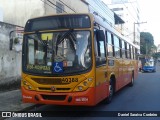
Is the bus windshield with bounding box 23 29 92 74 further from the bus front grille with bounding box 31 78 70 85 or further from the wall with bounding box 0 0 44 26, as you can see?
the wall with bounding box 0 0 44 26

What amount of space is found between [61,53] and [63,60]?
0.72 ft

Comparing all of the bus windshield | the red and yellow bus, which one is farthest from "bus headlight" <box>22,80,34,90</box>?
the bus windshield

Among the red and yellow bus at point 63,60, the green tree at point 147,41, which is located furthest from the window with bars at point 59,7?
the green tree at point 147,41

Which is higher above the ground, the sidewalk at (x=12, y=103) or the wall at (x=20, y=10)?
the wall at (x=20, y=10)

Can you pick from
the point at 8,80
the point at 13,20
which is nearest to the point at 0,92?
the point at 8,80

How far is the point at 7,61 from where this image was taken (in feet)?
46.6

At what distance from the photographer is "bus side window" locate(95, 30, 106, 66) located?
8859mm

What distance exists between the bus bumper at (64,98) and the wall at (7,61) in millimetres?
5369

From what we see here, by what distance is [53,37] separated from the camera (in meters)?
8.62

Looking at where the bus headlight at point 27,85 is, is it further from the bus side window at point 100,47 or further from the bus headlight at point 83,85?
the bus side window at point 100,47

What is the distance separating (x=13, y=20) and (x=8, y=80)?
7.70 meters

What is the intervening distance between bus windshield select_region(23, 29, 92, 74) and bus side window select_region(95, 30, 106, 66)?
447 mm

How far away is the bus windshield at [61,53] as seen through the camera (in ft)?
27.3

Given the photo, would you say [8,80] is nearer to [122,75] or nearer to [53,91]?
[122,75]
